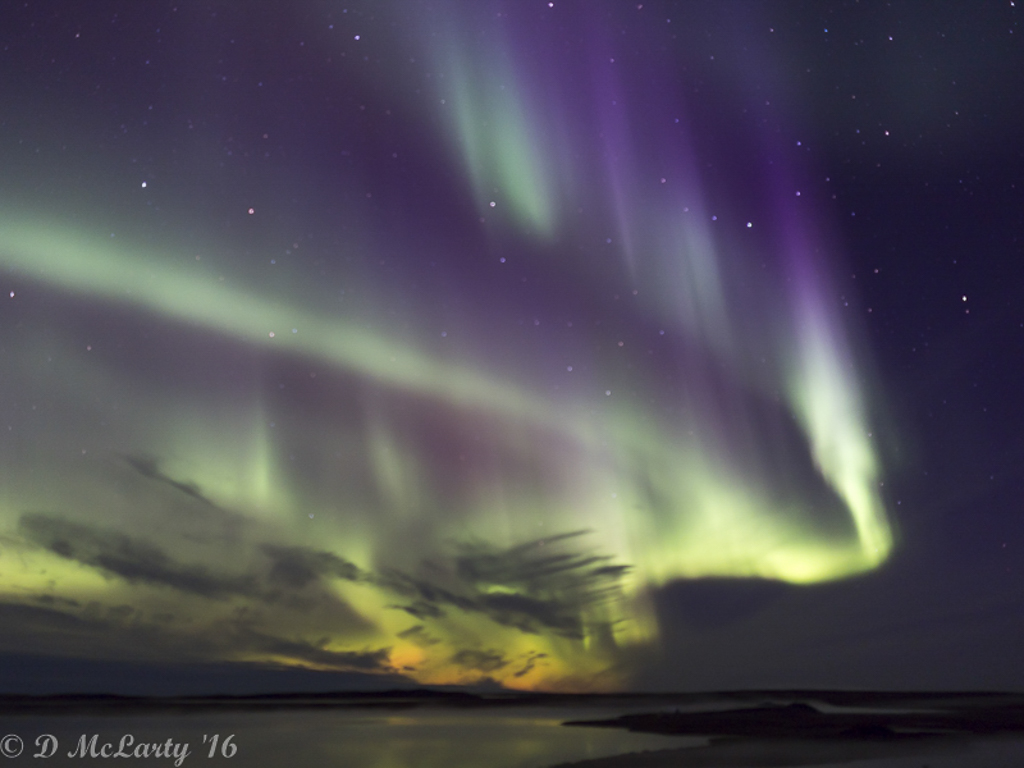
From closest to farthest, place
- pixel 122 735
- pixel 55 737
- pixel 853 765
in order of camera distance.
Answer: pixel 853 765
pixel 55 737
pixel 122 735

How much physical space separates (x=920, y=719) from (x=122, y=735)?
127 ft

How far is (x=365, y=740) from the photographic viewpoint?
1141 inches

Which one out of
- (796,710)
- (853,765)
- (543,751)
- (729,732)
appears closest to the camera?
(853,765)

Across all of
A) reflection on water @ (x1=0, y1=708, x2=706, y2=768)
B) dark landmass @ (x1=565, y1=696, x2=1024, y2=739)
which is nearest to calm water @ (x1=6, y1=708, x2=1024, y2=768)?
reflection on water @ (x1=0, y1=708, x2=706, y2=768)

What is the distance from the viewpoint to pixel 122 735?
33.8 m

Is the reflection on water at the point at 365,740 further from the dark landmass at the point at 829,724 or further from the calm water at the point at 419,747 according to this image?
the dark landmass at the point at 829,724

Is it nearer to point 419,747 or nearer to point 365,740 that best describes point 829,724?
point 419,747

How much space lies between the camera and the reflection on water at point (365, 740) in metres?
21.7

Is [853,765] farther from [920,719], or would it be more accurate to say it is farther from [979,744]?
[920,719]

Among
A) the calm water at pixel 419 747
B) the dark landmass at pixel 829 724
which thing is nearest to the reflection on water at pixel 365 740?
the calm water at pixel 419 747

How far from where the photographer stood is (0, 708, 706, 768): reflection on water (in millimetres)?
21656

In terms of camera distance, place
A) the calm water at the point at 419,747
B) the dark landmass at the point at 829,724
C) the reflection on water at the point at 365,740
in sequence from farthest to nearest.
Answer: the dark landmass at the point at 829,724
the reflection on water at the point at 365,740
the calm water at the point at 419,747

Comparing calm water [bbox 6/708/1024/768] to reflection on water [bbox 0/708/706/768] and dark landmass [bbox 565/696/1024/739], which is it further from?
dark landmass [bbox 565/696/1024/739]

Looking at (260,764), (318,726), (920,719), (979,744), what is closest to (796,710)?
(920,719)
